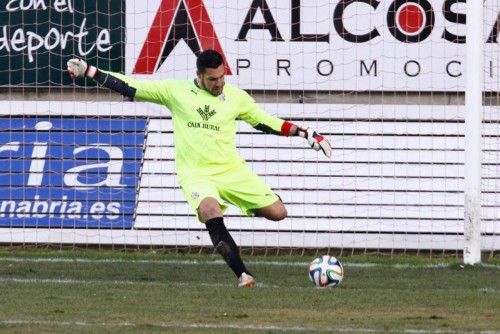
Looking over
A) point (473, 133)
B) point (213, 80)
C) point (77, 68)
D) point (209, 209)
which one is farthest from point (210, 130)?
point (473, 133)

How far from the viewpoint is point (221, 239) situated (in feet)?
37.6

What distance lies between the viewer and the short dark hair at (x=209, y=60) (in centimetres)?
1166

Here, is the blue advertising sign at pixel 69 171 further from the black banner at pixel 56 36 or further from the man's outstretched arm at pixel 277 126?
the man's outstretched arm at pixel 277 126

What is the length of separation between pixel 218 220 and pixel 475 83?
329cm

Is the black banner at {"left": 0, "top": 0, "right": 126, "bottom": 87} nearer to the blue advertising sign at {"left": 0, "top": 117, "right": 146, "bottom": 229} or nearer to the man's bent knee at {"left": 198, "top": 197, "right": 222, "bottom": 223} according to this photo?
the blue advertising sign at {"left": 0, "top": 117, "right": 146, "bottom": 229}

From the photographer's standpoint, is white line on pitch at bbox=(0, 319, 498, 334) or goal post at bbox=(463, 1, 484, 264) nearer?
white line on pitch at bbox=(0, 319, 498, 334)

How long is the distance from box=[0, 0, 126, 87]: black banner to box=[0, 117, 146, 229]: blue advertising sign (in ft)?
2.09

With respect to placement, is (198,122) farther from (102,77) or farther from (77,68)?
(77,68)

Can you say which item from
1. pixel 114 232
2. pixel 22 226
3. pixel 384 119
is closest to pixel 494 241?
pixel 384 119

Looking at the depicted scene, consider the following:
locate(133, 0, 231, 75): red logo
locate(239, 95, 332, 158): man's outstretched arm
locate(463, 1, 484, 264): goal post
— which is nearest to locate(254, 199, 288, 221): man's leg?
locate(239, 95, 332, 158): man's outstretched arm

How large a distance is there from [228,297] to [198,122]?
2139mm

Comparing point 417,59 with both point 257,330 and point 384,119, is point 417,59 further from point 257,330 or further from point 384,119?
point 257,330

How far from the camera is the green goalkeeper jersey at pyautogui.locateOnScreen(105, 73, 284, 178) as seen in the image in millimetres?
11984

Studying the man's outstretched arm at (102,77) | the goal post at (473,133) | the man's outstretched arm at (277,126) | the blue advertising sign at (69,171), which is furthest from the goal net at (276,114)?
the man's outstretched arm at (102,77)
